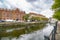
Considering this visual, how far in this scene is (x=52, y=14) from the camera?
12.2 feet

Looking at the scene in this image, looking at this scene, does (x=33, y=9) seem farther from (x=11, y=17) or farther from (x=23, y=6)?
(x=11, y=17)

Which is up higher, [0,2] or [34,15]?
[0,2]

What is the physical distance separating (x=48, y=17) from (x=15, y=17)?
2.64 feet

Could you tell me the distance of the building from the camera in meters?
3.59

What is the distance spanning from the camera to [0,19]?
11.3 feet

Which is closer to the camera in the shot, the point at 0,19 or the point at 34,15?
the point at 0,19

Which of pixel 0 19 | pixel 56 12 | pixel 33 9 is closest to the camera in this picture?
pixel 0 19

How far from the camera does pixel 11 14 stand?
377cm

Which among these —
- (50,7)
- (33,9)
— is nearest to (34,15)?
(33,9)

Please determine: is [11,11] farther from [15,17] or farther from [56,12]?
[56,12]

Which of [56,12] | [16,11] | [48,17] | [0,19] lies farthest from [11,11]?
[56,12]

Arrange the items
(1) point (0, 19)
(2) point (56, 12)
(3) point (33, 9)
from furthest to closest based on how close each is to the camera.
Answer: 1. (2) point (56, 12)
2. (3) point (33, 9)
3. (1) point (0, 19)

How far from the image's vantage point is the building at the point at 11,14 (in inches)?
141

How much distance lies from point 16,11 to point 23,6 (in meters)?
0.21
